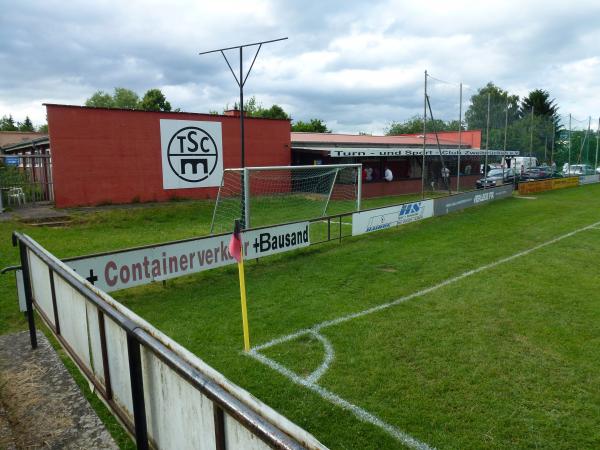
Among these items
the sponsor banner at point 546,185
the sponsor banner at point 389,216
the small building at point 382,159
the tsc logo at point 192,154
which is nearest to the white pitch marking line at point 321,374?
the sponsor banner at point 389,216

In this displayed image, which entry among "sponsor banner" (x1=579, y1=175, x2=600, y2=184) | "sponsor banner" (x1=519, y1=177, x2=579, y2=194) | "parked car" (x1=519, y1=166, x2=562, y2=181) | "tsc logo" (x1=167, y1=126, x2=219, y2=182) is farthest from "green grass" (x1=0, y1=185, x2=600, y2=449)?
"sponsor banner" (x1=579, y1=175, x2=600, y2=184)

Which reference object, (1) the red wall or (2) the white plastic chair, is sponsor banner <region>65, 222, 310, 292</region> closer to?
(1) the red wall

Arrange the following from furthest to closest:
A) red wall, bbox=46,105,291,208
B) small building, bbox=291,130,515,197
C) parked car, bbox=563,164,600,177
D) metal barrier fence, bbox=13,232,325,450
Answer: parked car, bbox=563,164,600,177 → small building, bbox=291,130,515,197 → red wall, bbox=46,105,291,208 → metal barrier fence, bbox=13,232,325,450

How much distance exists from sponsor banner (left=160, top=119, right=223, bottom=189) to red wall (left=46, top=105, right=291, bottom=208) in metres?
0.24

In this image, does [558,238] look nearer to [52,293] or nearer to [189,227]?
[189,227]

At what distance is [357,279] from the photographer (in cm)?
838

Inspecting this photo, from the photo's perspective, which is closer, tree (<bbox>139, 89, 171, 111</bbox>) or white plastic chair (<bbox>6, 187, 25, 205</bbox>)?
white plastic chair (<bbox>6, 187, 25, 205</bbox>)

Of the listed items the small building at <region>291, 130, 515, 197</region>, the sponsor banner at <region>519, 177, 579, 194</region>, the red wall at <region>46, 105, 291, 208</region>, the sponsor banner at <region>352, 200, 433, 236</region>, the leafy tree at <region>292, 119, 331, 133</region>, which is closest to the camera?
the sponsor banner at <region>352, 200, 433, 236</region>

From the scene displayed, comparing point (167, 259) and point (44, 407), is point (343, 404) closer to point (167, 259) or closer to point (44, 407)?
point (44, 407)

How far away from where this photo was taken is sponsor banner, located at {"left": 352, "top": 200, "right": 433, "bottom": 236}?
1201 cm

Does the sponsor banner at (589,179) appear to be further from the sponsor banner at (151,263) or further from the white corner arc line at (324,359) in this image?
the white corner arc line at (324,359)

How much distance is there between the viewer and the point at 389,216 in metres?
13.1

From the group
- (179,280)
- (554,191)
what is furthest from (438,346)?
(554,191)

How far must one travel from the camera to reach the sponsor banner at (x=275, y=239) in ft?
29.4
